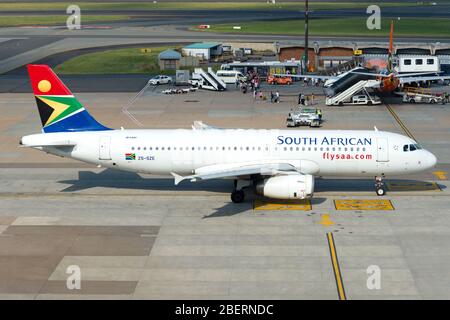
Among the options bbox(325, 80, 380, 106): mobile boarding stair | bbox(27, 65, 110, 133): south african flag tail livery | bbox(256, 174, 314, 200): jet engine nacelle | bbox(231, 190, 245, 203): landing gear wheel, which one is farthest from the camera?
bbox(325, 80, 380, 106): mobile boarding stair

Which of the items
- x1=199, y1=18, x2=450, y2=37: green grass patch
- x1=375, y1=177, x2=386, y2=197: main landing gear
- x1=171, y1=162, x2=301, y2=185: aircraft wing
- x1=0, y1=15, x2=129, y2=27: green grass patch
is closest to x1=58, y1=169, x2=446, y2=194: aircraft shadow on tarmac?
x1=375, y1=177, x2=386, y2=197: main landing gear

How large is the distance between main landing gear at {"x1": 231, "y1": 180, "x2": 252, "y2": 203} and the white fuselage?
1.39 metres

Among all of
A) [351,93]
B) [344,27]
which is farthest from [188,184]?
[344,27]

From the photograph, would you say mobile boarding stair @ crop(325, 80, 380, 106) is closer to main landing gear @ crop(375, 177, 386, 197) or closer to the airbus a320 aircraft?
main landing gear @ crop(375, 177, 386, 197)

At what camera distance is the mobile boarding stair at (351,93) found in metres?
93.2

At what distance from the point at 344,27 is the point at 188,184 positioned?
11260 centimetres

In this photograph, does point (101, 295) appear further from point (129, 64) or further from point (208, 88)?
point (129, 64)

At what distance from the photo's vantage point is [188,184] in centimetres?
5791

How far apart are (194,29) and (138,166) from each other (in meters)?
114

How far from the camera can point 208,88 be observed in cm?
10494

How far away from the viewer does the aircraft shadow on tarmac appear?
186ft

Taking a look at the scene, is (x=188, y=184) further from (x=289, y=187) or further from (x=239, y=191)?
(x=289, y=187)

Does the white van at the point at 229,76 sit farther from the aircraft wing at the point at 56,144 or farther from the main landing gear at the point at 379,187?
the aircraft wing at the point at 56,144

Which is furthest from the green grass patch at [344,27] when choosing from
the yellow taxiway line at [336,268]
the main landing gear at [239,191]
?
the yellow taxiway line at [336,268]
